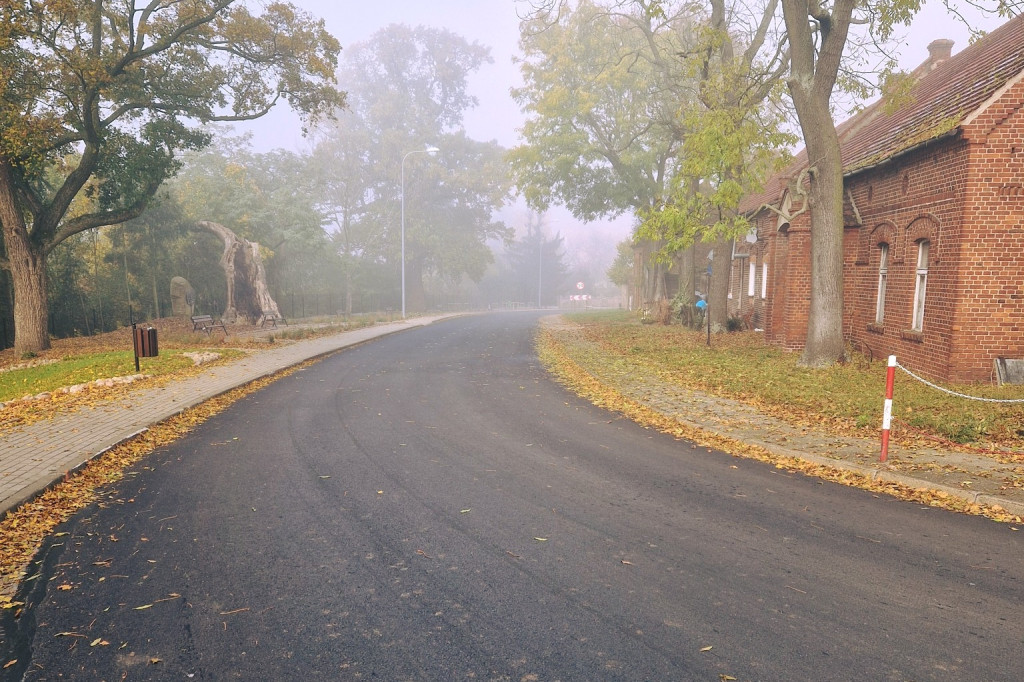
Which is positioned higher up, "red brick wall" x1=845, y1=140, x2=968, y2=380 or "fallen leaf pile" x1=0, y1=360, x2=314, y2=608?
"red brick wall" x1=845, y1=140, x2=968, y2=380

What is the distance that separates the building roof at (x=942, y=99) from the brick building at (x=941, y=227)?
0.13ft

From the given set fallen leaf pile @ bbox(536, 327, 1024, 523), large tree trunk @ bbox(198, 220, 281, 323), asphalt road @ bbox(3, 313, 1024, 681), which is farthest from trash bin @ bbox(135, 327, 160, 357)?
large tree trunk @ bbox(198, 220, 281, 323)

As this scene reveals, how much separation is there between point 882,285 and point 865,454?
9257mm

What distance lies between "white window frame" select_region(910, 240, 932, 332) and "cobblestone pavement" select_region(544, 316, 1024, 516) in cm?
472

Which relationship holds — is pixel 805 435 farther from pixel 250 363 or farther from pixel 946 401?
pixel 250 363

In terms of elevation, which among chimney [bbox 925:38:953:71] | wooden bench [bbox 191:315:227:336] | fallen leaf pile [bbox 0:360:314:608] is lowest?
fallen leaf pile [bbox 0:360:314:608]

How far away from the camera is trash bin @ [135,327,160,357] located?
12823mm

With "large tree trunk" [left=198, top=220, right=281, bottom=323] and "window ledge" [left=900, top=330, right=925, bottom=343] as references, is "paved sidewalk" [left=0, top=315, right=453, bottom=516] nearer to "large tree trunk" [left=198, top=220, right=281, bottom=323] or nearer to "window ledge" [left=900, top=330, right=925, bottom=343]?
"window ledge" [left=900, top=330, right=925, bottom=343]

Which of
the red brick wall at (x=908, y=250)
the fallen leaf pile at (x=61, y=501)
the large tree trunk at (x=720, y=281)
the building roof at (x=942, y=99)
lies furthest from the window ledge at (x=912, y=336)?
the fallen leaf pile at (x=61, y=501)

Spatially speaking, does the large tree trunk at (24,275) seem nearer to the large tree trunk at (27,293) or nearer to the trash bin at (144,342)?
the large tree trunk at (27,293)

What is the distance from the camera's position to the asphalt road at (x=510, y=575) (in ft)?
10.7

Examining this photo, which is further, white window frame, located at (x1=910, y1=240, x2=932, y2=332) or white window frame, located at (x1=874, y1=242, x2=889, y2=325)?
white window frame, located at (x1=874, y1=242, x2=889, y2=325)

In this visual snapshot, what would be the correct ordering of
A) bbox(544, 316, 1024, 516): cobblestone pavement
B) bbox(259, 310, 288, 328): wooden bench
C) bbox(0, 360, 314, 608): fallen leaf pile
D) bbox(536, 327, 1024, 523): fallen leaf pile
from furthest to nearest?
1. bbox(259, 310, 288, 328): wooden bench
2. bbox(544, 316, 1024, 516): cobblestone pavement
3. bbox(536, 327, 1024, 523): fallen leaf pile
4. bbox(0, 360, 314, 608): fallen leaf pile

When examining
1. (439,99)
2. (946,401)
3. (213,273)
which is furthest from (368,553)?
(439,99)
